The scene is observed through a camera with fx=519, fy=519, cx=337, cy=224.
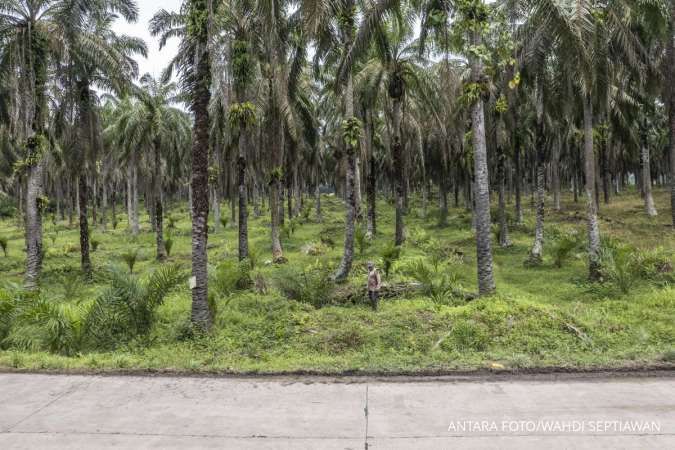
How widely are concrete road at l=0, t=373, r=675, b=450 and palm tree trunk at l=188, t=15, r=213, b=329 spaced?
268 centimetres

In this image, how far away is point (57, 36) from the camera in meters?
17.8

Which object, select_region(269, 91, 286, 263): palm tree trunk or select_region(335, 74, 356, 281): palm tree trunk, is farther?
select_region(269, 91, 286, 263): palm tree trunk

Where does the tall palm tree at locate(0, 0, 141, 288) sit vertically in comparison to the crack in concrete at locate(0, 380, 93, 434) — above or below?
above

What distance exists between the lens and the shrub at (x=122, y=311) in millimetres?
10859

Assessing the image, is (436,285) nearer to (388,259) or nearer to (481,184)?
(388,259)

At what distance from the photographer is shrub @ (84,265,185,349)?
35.6 ft

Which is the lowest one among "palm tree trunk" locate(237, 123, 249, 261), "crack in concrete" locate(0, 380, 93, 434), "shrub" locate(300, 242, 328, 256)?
"crack in concrete" locate(0, 380, 93, 434)

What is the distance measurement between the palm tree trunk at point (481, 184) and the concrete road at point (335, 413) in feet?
18.2

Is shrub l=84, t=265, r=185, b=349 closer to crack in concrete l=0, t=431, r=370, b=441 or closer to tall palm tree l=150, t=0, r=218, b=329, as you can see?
tall palm tree l=150, t=0, r=218, b=329

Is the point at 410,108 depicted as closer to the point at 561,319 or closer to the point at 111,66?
the point at 111,66

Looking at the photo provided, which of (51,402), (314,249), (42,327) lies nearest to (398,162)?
(314,249)

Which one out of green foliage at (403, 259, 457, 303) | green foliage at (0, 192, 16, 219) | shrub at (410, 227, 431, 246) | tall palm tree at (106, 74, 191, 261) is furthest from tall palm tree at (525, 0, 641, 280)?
green foliage at (0, 192, 16, 219)

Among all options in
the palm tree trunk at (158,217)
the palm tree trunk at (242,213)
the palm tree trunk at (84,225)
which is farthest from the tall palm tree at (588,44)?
the palm tree trunk at (158,217)

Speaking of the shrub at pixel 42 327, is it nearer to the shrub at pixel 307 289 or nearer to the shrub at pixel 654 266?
the shrub at pixel 307 289
